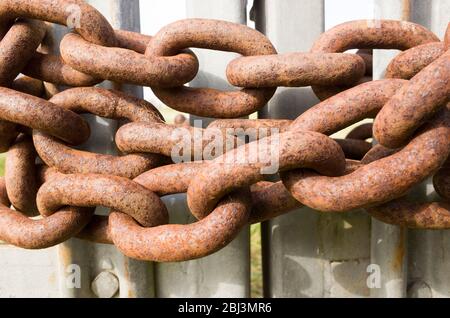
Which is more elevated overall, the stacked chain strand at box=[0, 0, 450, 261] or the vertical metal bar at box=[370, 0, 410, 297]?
the stacked chain strand at box=[0, 0, 450, 261]

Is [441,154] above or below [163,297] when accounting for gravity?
above

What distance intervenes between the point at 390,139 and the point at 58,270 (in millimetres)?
877

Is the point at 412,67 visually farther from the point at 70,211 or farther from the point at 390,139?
the point at 70,211

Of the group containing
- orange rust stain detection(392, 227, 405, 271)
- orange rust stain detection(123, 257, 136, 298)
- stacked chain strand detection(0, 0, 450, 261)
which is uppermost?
stacked chain strand detection(0, 0, 450, 261)

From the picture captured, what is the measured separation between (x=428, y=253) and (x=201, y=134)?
2.13 ft

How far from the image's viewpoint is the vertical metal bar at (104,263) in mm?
1059

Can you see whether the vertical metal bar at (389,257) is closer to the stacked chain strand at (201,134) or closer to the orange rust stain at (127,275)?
the stacked chain strand at (201,134)

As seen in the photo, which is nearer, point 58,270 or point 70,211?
point 70,211

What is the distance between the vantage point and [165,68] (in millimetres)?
884

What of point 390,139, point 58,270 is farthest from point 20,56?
point 390,139

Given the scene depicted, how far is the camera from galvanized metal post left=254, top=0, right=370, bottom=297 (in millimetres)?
1036

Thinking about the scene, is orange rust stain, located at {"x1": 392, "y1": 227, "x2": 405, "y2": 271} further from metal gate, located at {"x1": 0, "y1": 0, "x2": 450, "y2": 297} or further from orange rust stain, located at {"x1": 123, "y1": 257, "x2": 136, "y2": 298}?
orange rust stain, located at {"x1": 123, "y1": 257, "x2": 136, "y2": 298}

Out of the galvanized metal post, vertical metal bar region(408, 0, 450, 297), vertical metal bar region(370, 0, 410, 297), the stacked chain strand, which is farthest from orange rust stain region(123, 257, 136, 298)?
vertical metal bar region(408, 0, 450, 297)

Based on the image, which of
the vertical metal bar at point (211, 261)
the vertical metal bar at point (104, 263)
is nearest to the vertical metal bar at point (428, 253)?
the vertical metal bar at point (211, 261)
